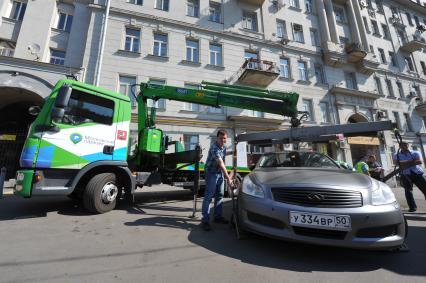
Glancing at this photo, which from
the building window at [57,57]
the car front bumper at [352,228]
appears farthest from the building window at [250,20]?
the car front bumper at [352,228]

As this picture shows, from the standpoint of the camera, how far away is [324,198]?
2.42 m

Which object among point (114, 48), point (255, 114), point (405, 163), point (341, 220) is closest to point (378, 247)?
point (341, 220)

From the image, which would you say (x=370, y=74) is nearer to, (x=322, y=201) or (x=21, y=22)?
(x=322, y=201)

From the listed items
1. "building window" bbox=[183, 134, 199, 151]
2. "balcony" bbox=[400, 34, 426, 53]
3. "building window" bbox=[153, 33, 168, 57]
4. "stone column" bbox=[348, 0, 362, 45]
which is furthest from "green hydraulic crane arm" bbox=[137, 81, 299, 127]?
"balcony" bbox=[400, 34, 426, 53]

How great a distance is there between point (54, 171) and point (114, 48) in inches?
470

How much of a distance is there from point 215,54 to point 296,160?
1366cm

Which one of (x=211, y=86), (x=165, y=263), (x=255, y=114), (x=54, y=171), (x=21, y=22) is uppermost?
(x=21, y=22)

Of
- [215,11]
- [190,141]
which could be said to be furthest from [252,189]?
[215,11]

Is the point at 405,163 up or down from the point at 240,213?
up

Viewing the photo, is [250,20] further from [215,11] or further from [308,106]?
[308,106]

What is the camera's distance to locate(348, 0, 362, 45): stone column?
2030 centimetres

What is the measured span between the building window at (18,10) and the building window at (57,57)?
275 cm

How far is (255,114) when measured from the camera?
1543 cm

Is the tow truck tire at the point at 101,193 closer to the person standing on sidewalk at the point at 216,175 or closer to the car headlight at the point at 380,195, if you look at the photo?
the person standing on sidewalk at the point at 216,175
